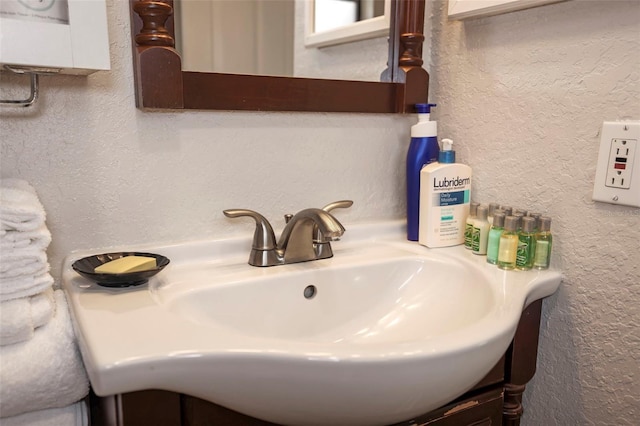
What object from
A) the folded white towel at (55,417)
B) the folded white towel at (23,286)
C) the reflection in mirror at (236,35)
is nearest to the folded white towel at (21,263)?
the folded white towel at (23,286)

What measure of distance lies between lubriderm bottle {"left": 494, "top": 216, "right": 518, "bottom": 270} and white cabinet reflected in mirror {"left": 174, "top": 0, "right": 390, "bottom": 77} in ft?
1.47

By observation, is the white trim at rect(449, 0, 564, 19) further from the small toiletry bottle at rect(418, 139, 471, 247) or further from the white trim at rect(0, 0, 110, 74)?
the white trim at rect(0, 0, 110, 74)

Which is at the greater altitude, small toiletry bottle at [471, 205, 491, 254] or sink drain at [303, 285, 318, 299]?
small toiletry bottle at [471, 205, 491, 254]

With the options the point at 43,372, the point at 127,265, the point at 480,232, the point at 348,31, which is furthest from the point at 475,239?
the point at 43,372

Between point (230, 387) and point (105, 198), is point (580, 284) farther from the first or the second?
point (105, 198)

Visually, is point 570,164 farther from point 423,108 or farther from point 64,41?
point 64,41

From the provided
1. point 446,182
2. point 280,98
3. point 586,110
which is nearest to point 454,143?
point 446,182

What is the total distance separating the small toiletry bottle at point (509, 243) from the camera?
0.83m

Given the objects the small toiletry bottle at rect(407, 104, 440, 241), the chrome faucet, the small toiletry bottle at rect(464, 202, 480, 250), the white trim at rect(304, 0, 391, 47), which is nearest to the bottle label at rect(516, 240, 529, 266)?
the small toiletry bottle at rect(464, 202, 480, 250)

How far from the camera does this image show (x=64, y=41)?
60 cm

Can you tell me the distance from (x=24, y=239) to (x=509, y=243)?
2.31 ft

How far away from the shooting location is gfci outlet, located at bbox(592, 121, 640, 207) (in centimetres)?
73

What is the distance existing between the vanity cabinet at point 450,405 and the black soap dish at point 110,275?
15cm

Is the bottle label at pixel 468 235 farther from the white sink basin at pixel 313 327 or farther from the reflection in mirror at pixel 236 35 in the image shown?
the reflection in mirror at pixel 236 35
